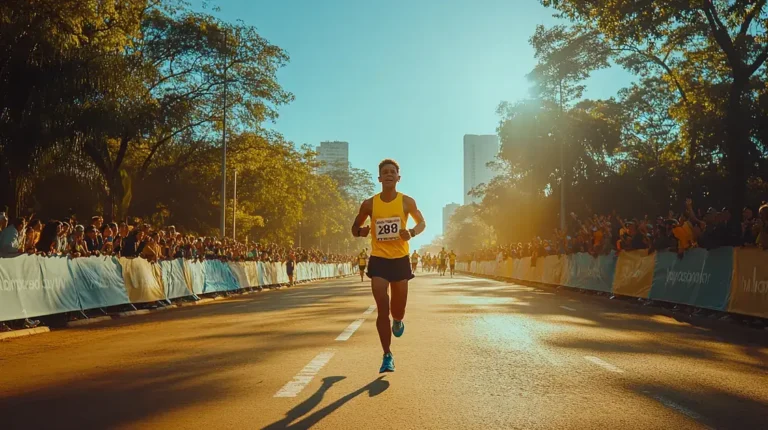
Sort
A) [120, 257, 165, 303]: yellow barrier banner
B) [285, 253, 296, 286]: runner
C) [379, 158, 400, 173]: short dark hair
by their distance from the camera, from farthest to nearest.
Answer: [285, 253, 296, 286]: runner < [120, 257, 165, 303]: yellow barrier banner < [379, 158, 400, 173]: short dark hair

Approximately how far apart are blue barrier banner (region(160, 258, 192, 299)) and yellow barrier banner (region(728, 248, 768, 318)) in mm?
13687

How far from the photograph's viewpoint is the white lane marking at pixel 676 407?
519 cm

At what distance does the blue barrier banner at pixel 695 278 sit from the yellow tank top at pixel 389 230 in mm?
8856

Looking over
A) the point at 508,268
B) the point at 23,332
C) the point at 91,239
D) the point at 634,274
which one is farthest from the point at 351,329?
the point at 508,268

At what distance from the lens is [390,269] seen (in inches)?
295

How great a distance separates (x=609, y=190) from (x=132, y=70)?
101 ft

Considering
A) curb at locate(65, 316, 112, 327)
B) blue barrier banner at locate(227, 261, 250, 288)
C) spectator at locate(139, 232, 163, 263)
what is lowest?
curb at locate(65, 316, 112, 327)

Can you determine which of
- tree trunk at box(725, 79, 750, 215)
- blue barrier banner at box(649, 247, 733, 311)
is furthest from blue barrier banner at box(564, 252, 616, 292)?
tree trunk at box(725, 79, 750, 215)

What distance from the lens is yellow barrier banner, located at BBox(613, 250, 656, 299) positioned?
17641 mm

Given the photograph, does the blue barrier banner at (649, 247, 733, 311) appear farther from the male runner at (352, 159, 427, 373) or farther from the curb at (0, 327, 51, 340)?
the curb at (0, 327, 51, 340)

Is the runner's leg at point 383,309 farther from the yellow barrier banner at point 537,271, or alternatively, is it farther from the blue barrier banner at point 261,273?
the blue barrier banner at point 261,273

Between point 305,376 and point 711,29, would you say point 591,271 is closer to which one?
point 711,29

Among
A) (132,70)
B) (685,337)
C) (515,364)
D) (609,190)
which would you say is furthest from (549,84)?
(515,364)

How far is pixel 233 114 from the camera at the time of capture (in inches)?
1455
